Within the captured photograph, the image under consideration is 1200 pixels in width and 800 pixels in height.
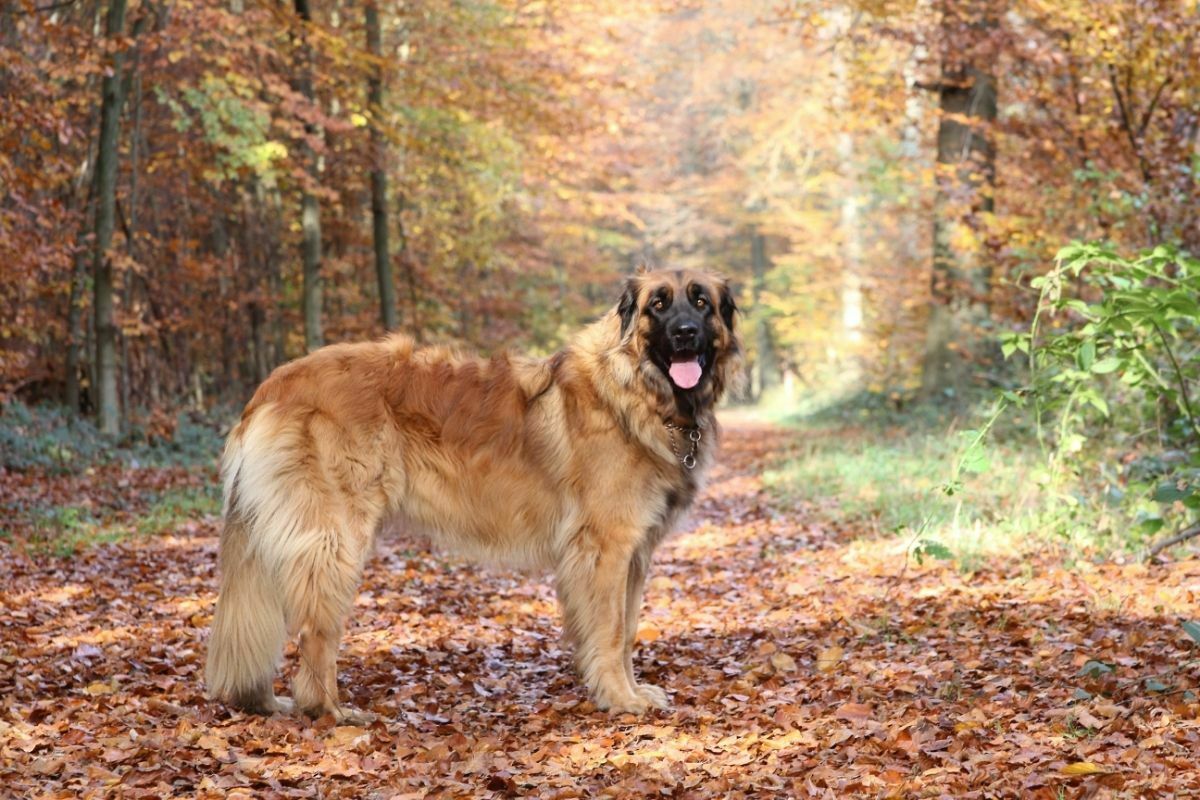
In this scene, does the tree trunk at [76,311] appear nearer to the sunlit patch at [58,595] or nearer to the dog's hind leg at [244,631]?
the sunlit patch at [58,595]

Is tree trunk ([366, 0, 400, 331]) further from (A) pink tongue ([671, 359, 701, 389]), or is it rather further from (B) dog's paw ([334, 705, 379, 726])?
(B) dog's paw ([334, 705, 379, 726])

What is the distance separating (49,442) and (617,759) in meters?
9.85

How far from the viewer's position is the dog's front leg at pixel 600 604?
5059 mm

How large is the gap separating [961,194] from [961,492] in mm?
6419

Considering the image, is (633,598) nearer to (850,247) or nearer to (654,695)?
(654,695)

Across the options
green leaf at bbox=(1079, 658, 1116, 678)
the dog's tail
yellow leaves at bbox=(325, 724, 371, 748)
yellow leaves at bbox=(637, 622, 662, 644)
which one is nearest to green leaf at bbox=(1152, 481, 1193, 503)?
green leaf at bbox=(1079, 658, 1116, 678)

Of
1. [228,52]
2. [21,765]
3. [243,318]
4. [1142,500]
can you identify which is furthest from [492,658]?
[243,318]

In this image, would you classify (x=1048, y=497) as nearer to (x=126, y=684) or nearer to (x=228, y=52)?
(x=126, y=684)

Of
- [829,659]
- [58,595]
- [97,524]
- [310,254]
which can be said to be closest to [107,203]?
[310,254]

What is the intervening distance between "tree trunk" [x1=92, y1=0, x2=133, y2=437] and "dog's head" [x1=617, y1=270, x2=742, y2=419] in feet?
29.8

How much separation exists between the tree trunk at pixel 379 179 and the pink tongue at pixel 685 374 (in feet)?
37.9

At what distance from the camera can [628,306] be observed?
17.2 feet

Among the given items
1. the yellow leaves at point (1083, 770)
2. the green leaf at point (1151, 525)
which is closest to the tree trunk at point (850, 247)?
the green leaf at point (1151, 525)

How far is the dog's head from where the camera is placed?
5.11m
